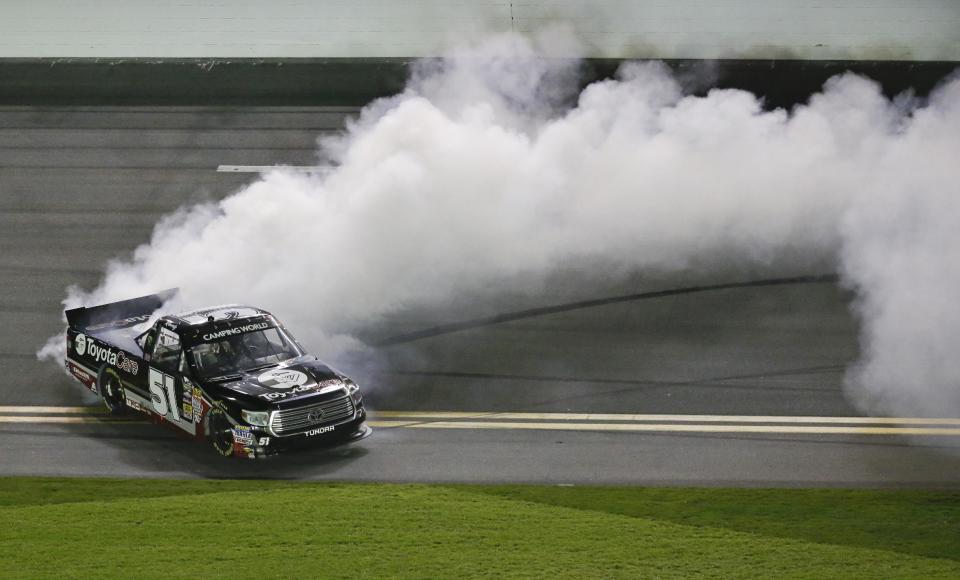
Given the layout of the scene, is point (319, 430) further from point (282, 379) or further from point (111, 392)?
point (111, 392)

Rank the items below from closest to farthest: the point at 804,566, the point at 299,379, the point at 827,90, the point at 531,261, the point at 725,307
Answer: the point at 804,566 < the point at 299,379 < the point at 725,307 < the point at 531,261 < the point at 827,90

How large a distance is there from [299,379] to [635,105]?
10366mm

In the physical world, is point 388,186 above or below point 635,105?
below

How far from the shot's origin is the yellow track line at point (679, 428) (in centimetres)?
1531

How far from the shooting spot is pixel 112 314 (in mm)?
17000

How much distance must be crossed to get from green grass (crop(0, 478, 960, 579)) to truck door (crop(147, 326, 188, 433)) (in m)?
1.17

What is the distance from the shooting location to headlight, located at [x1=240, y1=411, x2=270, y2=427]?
561 inches

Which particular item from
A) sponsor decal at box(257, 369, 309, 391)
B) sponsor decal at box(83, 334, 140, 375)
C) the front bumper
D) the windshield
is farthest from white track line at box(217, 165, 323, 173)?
the front bumper

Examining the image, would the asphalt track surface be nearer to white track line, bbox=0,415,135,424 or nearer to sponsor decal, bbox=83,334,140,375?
white track line, bbox=0,415,135,424

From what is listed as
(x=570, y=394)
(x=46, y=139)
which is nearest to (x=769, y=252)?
(x=570, y=394)

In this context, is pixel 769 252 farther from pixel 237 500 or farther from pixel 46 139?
pixel 46 139

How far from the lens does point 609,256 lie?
20.9 meters

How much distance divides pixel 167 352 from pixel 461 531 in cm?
461

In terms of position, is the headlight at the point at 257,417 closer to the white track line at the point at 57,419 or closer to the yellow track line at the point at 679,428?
the yellow track line at the point at 679,428
